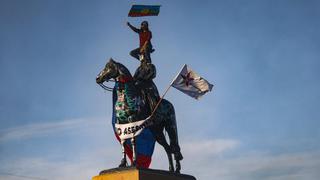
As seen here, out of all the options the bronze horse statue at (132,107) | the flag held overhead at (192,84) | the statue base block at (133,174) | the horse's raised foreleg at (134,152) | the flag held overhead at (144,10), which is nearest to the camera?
the statue base block at (133,174)

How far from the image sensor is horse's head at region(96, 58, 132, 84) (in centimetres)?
1819

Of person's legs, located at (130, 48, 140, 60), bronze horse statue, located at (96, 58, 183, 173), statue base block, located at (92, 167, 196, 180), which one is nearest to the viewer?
statue base block, located at (92, 167, 196, 180)

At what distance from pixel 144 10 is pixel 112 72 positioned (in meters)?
3.41

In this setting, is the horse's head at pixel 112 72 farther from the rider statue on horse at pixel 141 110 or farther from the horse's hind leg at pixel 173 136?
the horse's hind leg at pixel 173 136

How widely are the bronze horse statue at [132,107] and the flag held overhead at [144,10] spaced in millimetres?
2576

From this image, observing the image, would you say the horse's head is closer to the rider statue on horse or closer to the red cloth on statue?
the rider statue on horse

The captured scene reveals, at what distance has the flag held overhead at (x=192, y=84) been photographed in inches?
748

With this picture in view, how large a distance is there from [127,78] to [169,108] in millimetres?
2040

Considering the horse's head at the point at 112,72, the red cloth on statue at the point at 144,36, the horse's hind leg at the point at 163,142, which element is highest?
the red cloth on statue at the point at 144,36

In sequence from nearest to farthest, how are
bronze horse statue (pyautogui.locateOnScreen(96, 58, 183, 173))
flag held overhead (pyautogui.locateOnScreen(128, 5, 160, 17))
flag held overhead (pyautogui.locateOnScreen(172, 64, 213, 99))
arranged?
bronze horse statue (pyautogui.locateOnScreen(96, 58, 183, 173)), flag held overhead (pyautogui.locateOnScreen(172, 64, 213, 99)), flag held overhead (pyautogui.locateOnScreen(128, 5, 160, 17))

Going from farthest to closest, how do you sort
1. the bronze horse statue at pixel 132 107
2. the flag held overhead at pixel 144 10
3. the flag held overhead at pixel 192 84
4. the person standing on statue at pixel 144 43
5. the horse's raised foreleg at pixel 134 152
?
the flag held overhead at pixel 144 10 → the person standing on statue at pixel 144 43 → the flag held overhead at pixel 192 84 → the bronze horse statue at pixel 132 107 → the horse's raised foreleg at pixel 134 152

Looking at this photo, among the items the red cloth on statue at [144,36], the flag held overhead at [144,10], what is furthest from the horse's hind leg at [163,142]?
the flag held overhead at [144,10]

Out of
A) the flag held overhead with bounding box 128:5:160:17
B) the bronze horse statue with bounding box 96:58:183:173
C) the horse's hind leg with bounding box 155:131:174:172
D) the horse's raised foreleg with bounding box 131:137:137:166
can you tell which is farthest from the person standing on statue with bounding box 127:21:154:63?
the horse's raised foreleg with bounding box 131:137:137:166

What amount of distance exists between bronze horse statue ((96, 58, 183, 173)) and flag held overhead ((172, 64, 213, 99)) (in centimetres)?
87
